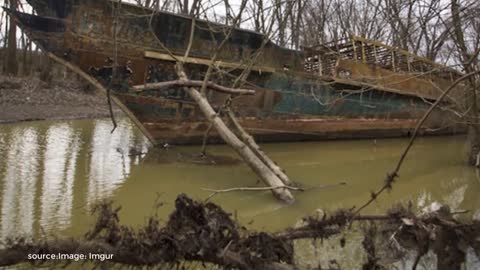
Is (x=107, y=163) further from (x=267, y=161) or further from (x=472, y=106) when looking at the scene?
(x=472, y=106)

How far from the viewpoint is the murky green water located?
15.7 feet

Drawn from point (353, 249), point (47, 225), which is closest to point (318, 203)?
point (353, 249)

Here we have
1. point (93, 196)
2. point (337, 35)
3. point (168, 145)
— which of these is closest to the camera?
point (93, 196)

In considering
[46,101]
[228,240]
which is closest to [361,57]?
[228,240]

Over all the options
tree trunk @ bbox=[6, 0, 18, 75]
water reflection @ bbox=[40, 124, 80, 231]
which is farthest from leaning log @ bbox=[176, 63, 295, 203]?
tree trunk @ bbox=[6, 0, 18, 75]

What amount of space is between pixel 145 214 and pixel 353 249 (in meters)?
2.23

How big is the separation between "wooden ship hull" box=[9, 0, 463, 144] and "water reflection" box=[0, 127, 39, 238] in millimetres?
1852

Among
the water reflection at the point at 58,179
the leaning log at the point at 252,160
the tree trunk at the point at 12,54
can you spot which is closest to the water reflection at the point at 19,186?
the water reflection at the point at 58,179

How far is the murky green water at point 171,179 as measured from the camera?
479cm

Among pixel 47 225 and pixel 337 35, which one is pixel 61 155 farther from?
pixel 337 35

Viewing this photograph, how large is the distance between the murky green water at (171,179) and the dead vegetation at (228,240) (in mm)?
550

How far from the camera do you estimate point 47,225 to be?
4.23m

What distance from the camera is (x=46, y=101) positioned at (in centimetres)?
1698

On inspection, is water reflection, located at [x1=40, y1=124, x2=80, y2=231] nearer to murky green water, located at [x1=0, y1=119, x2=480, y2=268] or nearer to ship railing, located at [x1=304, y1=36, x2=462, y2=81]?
murky green water, located at [x1=0, y1=119, x2=480, y2=268]
